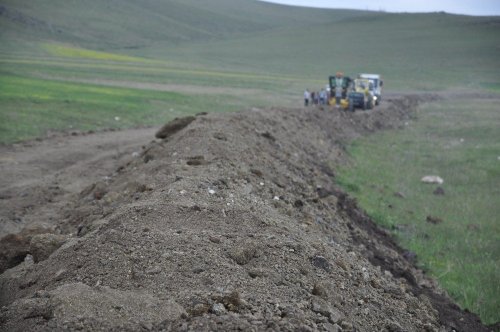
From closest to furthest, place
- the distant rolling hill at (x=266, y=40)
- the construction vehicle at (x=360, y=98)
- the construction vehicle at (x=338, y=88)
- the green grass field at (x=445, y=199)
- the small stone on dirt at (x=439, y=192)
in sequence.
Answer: the green grass field at (x=445, y=199)
the small stone on dirt at (x=439, y=192)
the construction vehicle at (x=360, y=98)
the construction vehicle at (x=338, y=88)
the distant rolling hill at (x=266, y=40)

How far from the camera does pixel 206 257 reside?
22.3 ft

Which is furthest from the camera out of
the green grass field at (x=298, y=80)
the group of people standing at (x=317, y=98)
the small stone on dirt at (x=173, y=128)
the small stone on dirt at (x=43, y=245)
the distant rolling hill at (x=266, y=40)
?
the distant rolling hill at (x=266, y=40)

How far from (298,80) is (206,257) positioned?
63864mm

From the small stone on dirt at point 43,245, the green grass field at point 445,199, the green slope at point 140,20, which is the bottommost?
the green grass field at point 445,199

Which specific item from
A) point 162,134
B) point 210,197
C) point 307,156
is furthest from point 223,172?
point 307,156

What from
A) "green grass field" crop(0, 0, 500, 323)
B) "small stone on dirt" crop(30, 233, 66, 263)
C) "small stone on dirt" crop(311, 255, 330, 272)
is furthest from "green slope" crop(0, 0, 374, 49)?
"small stone on dirt" crop(311, 255, 330, 272)

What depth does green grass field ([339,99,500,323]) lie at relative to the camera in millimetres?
11633

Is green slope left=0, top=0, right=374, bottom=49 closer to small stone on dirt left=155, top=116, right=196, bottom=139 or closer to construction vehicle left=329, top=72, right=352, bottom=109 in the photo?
construction vehicle left=329, top=72, right=352, bottom=109

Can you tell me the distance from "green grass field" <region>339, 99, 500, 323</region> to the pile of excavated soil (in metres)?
0.72

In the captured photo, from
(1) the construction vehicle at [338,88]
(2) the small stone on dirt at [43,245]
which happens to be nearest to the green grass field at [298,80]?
(1) the construction vehicle at [338,88]

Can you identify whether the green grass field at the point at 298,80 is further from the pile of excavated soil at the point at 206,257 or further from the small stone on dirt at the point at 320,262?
the small stone on dirt at the point at 320,262

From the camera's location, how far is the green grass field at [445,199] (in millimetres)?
11633

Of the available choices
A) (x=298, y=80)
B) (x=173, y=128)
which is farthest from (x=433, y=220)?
(x=298, y=80)

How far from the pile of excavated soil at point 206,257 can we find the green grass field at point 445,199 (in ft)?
2.36
